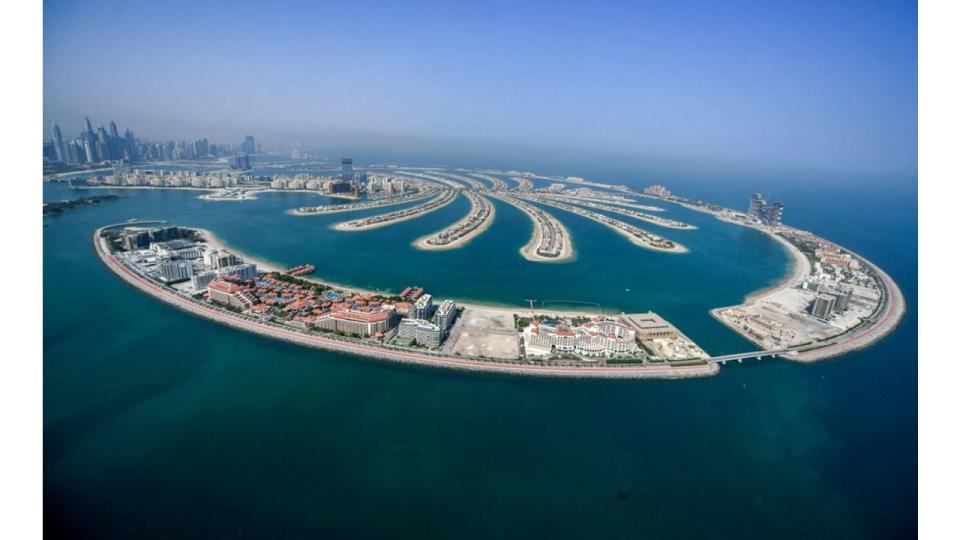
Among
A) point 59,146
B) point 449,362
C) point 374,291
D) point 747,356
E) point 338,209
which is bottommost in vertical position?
point 747,356

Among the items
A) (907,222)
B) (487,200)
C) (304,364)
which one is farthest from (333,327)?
(907,222)

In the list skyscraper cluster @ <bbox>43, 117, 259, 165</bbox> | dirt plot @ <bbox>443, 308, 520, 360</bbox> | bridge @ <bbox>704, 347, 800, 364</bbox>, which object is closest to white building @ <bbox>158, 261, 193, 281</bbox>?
dirt plot @ <bbox>443, 308, 520, 360</bbox>

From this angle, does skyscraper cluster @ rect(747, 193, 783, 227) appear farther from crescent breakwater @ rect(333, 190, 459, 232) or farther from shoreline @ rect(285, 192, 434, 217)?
shoreline @ rect(285, 192, 434, 217)

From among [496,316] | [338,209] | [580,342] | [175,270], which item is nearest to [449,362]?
[496,316]

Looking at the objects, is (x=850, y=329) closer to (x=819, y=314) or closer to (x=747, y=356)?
(x=819, y=314)

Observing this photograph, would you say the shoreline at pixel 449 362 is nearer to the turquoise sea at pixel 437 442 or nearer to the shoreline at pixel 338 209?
the turquoise sea at pixel 437 442

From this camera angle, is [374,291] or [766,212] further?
[766,212]

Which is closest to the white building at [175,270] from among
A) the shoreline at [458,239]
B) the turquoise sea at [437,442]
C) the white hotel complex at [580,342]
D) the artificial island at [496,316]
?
the artificial island at [496,316]
